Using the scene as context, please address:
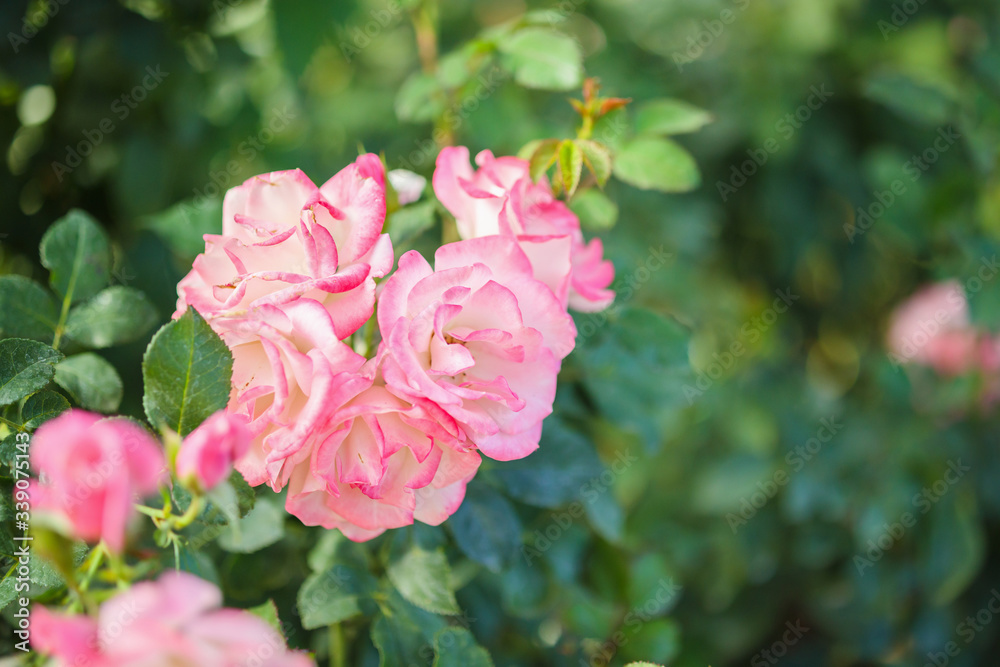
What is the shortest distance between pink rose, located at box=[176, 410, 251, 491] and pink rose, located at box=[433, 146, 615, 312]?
0.77 feet

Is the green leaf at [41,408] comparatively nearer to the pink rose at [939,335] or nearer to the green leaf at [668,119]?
the green leaf at [668,119]

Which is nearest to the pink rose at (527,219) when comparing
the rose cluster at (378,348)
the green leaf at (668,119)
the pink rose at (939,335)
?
the rose cluster at (378,348)

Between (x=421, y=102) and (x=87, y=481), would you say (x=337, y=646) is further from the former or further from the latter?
(x=421, y=102)

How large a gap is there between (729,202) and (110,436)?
1.73 m

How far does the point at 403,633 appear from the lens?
1.98ft

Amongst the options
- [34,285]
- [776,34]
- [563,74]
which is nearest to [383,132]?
[563,74]

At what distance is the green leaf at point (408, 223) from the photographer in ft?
1.98

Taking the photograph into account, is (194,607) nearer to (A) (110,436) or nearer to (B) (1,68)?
(A) (110,436)

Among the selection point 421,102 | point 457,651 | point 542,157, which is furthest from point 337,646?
point 421,102

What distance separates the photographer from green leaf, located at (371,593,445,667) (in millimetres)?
582

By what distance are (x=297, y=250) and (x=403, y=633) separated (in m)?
0.32

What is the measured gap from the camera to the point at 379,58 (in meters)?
1.78

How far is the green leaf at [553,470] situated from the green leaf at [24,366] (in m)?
0.36

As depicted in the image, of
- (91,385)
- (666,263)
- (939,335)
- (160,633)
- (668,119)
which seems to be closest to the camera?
(160,633)
